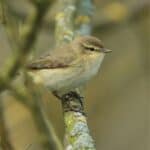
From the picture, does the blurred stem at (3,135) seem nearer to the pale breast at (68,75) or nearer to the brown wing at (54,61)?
the pale breast at (68,75)

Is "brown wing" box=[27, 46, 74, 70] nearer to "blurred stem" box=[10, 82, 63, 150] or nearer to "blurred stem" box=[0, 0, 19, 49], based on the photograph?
"blurred stem" box=[0, 0, 19, 49]

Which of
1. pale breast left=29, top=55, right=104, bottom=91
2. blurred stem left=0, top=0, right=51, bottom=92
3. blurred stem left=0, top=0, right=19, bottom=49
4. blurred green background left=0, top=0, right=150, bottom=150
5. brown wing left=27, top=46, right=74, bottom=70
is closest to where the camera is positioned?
blurred stem left=0, top=0, right=51, bottom=92

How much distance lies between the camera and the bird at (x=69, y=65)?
466 centimetres

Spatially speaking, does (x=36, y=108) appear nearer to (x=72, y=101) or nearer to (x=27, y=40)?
(x=27, y=40)

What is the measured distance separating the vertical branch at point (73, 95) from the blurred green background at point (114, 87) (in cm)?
71

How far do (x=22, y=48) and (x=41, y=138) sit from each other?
37cm

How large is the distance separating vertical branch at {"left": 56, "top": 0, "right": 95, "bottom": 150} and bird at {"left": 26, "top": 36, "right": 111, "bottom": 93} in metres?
0.09

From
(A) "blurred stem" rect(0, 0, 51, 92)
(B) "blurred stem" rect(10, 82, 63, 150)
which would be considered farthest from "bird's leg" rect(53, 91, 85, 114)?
(A) "blurred stem" rect(0, 0, 51, 92)

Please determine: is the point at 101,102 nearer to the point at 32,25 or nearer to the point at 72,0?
the point at 72,0

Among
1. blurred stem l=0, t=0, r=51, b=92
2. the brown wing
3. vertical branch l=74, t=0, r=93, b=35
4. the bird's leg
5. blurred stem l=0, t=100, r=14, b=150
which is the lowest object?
blurred stem l=0, t=100, r=14, b=150

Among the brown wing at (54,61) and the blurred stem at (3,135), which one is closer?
the blurred stem at (3,135)

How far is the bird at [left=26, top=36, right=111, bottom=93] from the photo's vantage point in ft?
15.3

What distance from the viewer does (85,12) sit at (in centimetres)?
510

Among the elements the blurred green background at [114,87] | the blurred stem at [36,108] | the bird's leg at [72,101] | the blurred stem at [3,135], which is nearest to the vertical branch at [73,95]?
the bird's leg at [72,101]
